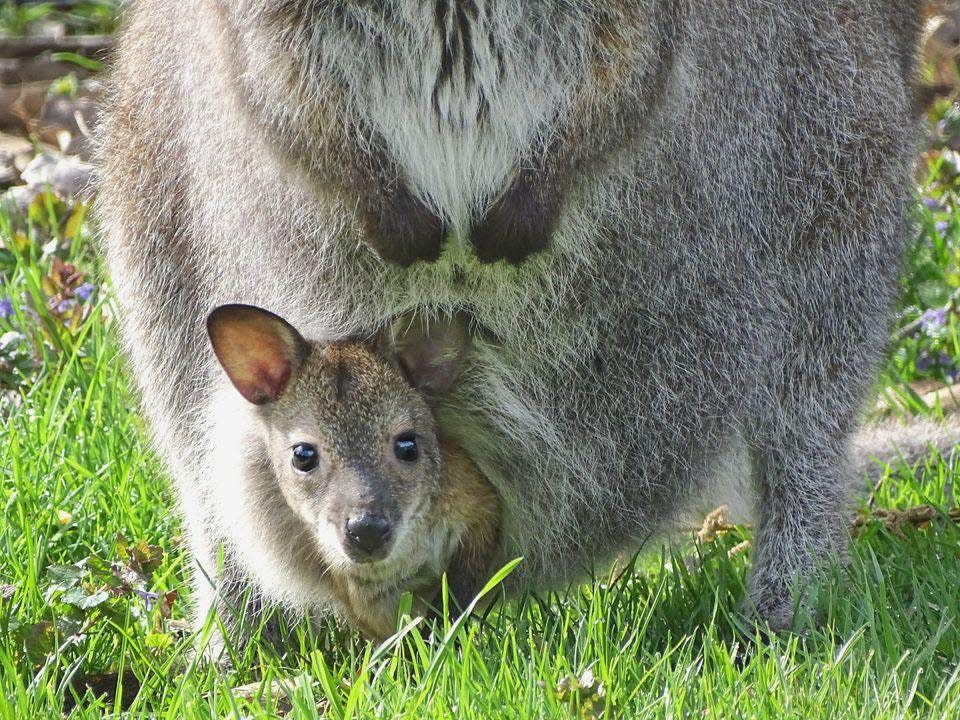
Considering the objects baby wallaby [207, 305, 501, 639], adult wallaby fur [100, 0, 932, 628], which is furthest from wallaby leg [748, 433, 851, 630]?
baby wallaby [207, 305, 501, 639]

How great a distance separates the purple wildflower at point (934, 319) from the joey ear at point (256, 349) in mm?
2451

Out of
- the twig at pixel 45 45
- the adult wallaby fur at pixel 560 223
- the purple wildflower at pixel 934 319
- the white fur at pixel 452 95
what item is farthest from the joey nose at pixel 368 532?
the twig at pixel 45 45

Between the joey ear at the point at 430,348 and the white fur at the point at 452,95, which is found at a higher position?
the white fur at the point at 452,95

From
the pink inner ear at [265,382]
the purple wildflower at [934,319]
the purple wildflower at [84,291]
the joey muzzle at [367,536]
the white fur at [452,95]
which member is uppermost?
the white fur at [452,95]

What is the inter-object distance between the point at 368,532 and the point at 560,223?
0.82 metres

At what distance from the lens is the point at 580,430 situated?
3.87 metres

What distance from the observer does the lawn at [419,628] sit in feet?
10.3

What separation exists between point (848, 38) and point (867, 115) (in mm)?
194

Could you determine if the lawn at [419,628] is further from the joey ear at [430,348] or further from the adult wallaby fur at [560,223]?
the joey ear at [430,348]

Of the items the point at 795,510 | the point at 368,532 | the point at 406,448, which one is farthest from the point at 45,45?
the point at 368,532

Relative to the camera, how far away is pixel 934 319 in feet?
17.3

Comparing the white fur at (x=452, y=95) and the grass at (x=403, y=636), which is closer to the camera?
the grass at (x=403, y=636)

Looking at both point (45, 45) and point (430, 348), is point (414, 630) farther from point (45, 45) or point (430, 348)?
point (45, 45)

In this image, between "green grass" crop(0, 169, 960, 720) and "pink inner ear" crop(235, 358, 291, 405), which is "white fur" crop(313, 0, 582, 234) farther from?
"green grass" crop(0, 169, 960, 720)
